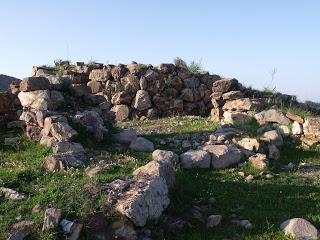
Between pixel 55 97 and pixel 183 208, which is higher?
pixel 55 97

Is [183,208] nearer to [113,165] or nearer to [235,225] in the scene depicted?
[235,225]

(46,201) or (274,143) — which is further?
(274,143)

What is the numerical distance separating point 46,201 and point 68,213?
50 centimetres

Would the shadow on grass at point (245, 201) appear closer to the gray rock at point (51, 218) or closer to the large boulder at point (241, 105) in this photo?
the gray rock at point (51, 218)

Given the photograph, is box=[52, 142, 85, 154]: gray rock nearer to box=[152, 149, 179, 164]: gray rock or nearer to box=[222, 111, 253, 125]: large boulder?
box=[152, 149, 179, 164]: gray rock

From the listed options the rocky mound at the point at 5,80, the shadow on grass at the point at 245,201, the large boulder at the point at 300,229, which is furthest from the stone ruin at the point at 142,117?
A: the rocky mound at the point at 5,80

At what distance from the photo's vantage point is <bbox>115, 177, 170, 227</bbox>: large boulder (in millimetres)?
6008

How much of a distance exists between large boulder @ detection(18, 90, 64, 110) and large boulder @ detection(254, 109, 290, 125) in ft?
16.3

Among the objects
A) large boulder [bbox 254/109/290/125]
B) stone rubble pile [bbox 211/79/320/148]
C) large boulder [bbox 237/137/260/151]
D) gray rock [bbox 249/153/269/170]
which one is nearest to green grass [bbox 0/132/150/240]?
gray rock [bbox 249/153/269/170]

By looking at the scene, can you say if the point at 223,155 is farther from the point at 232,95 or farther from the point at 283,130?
the point at 232,95

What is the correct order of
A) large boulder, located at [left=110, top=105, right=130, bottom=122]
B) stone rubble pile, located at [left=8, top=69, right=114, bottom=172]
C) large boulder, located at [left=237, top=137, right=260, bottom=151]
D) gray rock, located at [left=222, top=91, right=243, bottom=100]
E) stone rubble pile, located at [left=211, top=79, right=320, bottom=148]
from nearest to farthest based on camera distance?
1. stone rubble pile, located at [left=8, top=69, right=114, bottom=172]
2. large boulder, located at [left=237, top=137, right=260, bottom=151]
3. stone rubble pile, located at [left=211, top=79, right=320, bottom=148]
4. gray rock, located at [left=222, top=91, right=243, bottom=100]
5. large boulder, located at [left=110, top=105, right=130, bottom=122]

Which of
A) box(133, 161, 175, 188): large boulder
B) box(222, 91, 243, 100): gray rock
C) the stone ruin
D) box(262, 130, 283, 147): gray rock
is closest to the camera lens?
the stone ruin

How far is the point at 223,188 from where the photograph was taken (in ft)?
25.7

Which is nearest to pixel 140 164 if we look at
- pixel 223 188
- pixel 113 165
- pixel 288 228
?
pixel 113 165
